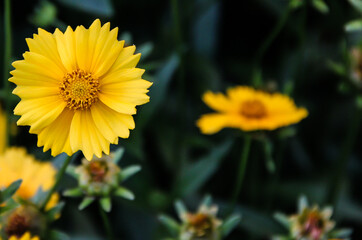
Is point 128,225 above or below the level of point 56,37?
below

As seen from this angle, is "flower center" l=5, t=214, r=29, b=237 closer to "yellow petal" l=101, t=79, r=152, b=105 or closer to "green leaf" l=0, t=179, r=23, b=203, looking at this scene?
"green leaf" l=0, t=179, r=23, b=203

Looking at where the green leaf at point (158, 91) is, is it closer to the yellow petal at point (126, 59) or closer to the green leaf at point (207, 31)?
the green leaf at point (207, 31)

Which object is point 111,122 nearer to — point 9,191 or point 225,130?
point 9,191

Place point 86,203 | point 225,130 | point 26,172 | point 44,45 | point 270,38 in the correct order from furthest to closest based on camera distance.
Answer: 1. point 225,130
2. point 270,38
3. point 26,172
4. point 86,203
5. point 44,45

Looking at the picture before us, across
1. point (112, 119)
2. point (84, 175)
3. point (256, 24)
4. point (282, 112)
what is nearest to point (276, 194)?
point (282, 112)

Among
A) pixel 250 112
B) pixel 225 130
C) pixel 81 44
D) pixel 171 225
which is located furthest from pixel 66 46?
pixel 225 130

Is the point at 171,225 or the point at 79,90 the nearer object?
the point at 79,90

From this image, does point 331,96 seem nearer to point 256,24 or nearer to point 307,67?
point 307,67
